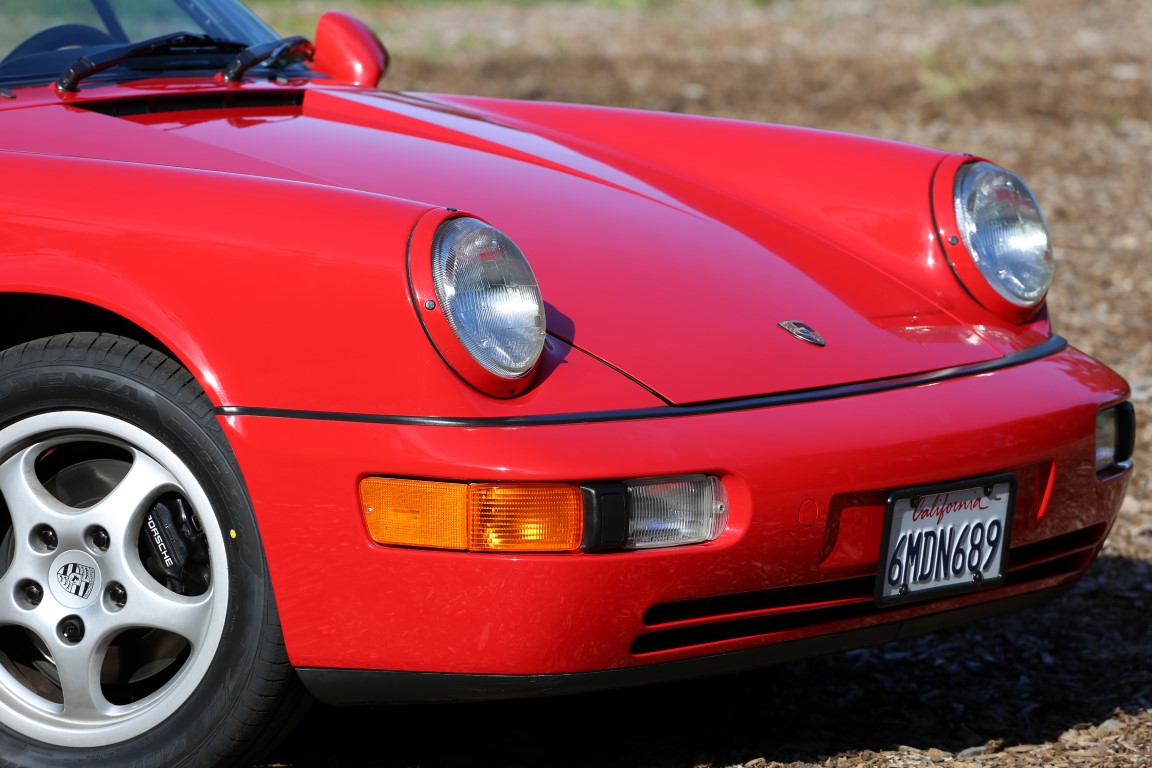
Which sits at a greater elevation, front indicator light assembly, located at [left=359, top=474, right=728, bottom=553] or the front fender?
the front fender

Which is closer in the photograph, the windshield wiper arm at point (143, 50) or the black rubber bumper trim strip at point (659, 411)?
the black rubber bumper trim strip at point (659, 411)

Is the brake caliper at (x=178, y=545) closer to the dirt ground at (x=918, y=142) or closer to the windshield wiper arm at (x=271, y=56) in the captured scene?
the dirt ground at (x=918, y=142)

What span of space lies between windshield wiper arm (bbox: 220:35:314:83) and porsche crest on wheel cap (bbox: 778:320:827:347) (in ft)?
4.70

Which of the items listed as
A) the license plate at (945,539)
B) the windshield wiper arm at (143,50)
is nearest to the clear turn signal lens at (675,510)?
the license plate at (945,539)

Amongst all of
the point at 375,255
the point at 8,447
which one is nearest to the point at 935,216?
the point at 375,255

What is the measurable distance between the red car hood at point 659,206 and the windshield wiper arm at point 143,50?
0.06 meters

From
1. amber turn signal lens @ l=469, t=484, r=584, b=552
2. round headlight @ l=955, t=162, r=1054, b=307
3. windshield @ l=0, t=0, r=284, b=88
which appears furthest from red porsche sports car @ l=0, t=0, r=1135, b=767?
windshield @ l=0, t=0, r=284, b=88

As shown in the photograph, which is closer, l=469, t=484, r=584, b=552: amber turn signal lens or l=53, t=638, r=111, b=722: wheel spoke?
l=469, t=484, r=584, b=552: amber turn signal lens

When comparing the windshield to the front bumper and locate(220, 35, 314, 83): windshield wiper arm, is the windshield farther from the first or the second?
the front bumper

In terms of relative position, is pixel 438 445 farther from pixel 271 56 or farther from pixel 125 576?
pixel 271 56

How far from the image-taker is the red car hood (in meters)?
2.59

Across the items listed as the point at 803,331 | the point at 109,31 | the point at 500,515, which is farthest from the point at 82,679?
the point at 109,31

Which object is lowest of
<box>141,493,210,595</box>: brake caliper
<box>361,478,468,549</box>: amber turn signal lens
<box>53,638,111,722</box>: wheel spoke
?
<box>53,638,111,722</box>: wheel spoke

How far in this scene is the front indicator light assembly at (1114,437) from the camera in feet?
9.16
